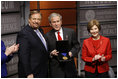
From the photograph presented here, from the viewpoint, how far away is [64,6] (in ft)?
19.3

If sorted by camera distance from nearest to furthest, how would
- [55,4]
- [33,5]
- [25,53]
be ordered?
[25,53], [33,5], [55,4]

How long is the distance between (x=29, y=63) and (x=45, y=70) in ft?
1.28

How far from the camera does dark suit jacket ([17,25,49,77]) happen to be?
3388mm

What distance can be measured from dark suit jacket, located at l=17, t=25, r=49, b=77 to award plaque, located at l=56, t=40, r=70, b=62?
0.21 metres

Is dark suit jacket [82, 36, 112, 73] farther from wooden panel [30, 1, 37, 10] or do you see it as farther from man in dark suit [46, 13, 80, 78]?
wooden panel [30, 1, 37, 10]

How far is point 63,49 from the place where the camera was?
3.69m

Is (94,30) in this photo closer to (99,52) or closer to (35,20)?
(99,52)

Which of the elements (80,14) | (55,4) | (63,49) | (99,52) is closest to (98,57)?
(99,52)

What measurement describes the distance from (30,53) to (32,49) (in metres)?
0.06

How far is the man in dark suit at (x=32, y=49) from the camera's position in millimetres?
3393

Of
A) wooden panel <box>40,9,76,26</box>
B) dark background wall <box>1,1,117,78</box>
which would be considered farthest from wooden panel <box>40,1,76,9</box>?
wooden panel <box>40,9,76,26</box>

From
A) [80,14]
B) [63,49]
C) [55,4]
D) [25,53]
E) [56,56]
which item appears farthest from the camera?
[55,4]

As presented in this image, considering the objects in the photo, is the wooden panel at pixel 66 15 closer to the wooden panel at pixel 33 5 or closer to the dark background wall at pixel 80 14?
the dark background wall at pixel 80 14

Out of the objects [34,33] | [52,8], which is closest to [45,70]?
[34,33]
